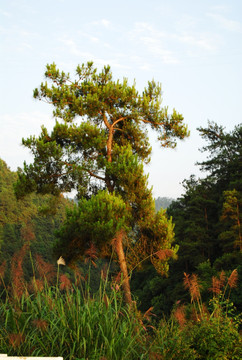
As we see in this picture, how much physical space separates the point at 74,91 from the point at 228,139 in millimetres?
14162

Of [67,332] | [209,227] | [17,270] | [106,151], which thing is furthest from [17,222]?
[67,332]

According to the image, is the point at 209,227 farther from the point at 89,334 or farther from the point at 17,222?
the point at 17,222

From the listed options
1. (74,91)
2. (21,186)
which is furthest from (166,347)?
(74,91)

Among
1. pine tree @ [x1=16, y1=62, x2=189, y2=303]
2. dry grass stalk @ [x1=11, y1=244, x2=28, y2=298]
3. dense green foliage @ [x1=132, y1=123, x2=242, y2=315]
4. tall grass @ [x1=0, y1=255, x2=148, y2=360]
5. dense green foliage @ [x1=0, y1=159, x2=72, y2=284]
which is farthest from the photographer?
dense green foliage @ [x1=0, y1=159, x2=72, y2=284]

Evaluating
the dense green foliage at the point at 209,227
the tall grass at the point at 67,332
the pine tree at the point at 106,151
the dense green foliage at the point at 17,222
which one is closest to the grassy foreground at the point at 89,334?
the tall grass at the point at 67,332

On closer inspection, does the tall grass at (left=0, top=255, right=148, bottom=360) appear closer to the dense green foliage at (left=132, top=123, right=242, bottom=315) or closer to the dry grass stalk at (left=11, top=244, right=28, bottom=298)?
the dry grass stalk at (left=11, top=244, right=28, bottom=298)

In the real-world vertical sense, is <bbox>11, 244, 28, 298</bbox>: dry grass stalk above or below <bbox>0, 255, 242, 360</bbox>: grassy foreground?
above

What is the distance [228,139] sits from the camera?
26203 millimetres

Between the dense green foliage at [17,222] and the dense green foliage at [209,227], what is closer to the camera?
the dense green foliage at [209,227]

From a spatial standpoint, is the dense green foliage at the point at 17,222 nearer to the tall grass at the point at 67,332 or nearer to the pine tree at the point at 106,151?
the pine tree at the point at 106,151

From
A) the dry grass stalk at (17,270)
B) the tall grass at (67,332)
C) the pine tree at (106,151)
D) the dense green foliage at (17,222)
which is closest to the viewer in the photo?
the tall grass at (67,332)

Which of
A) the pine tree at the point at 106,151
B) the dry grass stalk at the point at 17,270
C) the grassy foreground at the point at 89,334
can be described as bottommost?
the grassy foreground at the point at 89,334

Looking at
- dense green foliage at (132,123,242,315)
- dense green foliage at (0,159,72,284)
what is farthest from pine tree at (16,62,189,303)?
dense green foliage at (0,159,72,284)

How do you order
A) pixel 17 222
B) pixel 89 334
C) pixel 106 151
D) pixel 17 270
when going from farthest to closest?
pixel 17 222
pixel 106 151
pixel 17 270
pixel 89 334
